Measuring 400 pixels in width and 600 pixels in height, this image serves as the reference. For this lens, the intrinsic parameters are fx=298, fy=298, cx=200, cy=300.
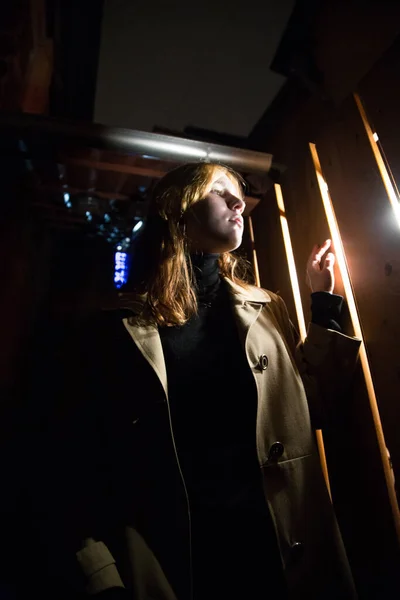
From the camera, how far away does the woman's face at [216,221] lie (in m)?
2.15

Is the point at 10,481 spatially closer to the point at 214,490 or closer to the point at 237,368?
the point at 214,490

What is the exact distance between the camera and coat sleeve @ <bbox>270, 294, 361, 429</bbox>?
1893 mm

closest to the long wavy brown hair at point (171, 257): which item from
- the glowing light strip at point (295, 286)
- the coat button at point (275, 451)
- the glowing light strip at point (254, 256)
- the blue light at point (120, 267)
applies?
the glowing light strip at point (254, 256)

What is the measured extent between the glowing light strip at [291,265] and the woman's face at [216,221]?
0.63 meters

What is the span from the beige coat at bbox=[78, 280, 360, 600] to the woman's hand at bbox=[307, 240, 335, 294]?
0.33 m

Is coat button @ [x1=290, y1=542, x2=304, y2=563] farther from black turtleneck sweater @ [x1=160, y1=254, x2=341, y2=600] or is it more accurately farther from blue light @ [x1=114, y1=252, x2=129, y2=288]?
blue light @ [x1=114, y1=252, x2=129, y2=288]

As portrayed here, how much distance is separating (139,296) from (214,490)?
142 centimetres

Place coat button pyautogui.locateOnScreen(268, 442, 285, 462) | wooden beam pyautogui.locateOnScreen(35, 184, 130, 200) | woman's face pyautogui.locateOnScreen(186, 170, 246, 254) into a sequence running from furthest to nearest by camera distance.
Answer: wooden beam pyautogui.locateOnScreen(35, 184, 130, 200) < woman's face pyautogui.locateOnScreen(186, 170, 246, 254) < coat button pyautogui.locateOnScreen(268, 442, 285, 462)

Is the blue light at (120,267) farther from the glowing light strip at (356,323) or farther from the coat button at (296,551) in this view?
the coat button at (296,551)

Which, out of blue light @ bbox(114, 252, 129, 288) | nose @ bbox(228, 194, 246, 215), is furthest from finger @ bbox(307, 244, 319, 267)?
blue light @ bbox(114, 252, 129, 288)

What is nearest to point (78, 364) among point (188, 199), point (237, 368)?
point (237, 368)

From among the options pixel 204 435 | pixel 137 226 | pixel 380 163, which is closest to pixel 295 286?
pixel 380 163

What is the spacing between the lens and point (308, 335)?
200cm

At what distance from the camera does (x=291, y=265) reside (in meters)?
A: 2.60
